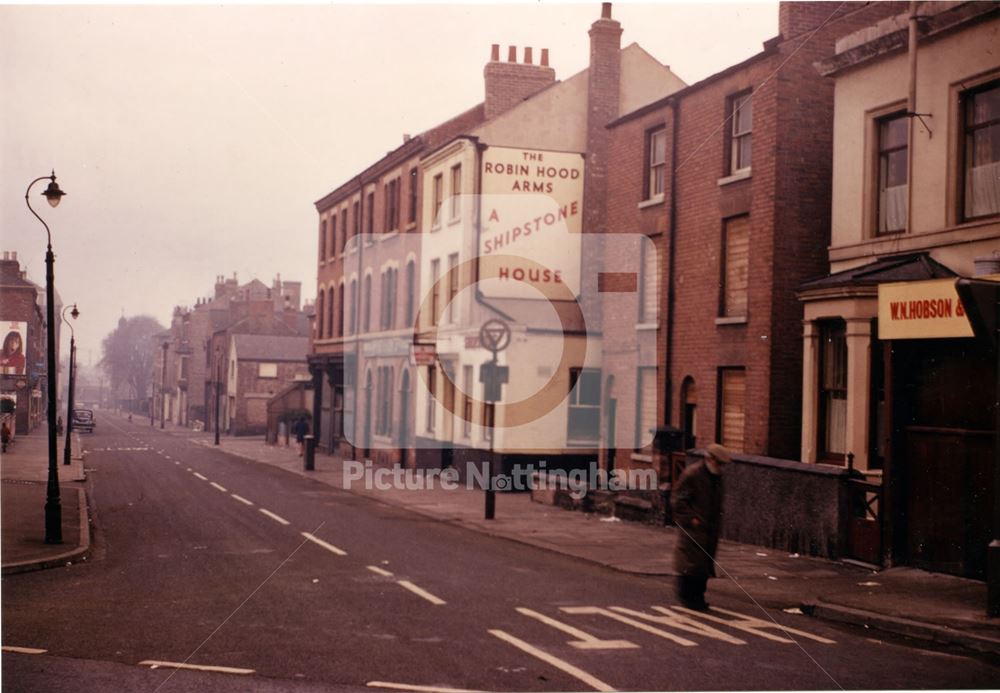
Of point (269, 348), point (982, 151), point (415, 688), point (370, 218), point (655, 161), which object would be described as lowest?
point (415, 688)

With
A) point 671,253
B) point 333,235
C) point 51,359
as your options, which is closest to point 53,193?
point 51,359

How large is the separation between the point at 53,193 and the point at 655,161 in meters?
15.9

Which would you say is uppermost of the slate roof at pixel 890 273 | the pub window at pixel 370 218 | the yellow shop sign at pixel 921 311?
the pub window at pixel 370 218

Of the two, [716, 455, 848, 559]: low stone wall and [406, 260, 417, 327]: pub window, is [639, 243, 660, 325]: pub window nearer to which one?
[716, 455, 848, 559]: low stone wall

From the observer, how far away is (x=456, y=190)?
33.6 m

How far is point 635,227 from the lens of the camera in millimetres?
25812

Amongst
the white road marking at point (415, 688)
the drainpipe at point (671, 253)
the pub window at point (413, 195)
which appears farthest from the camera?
the pub window at point (413, 195)

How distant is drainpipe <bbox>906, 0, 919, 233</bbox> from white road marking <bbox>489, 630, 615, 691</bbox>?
1017 centimetres

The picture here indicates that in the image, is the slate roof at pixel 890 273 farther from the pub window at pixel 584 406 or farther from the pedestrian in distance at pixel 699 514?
the pub window at pixel 584 406

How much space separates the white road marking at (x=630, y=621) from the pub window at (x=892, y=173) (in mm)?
9093

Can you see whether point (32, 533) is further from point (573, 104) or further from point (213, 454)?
point (213, 454)

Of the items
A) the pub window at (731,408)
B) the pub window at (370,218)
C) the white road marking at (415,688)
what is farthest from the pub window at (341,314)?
the white road marking at (415,688)

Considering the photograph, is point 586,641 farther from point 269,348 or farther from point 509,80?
point 269,348

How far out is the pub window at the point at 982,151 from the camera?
48.6ft
